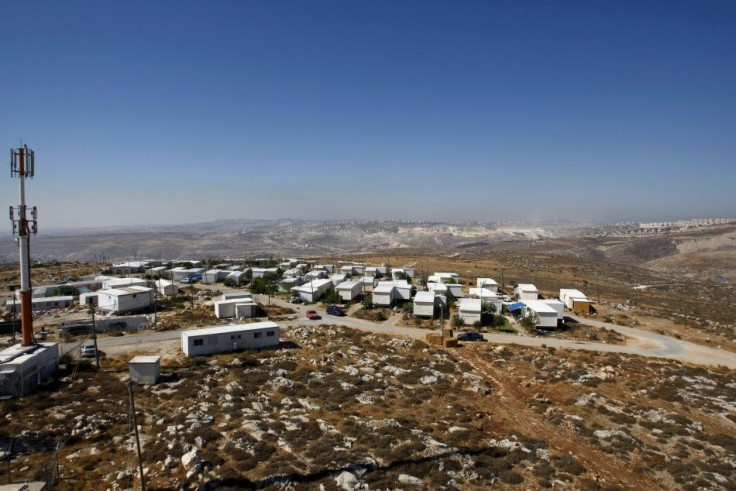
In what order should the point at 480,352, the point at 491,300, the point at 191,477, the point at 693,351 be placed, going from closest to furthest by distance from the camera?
1. the point at 191,477
2. the point at 480,352
3. the point at 693,351
4. the point at 491,300

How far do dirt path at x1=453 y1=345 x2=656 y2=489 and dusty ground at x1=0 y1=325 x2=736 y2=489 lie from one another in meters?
0.09

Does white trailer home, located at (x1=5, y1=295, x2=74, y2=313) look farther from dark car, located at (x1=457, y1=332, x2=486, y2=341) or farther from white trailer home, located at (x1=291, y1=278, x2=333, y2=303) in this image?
dark car, located at (x1=457, y1=332, x2=486, y2=341)

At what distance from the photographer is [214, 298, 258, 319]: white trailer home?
39812mm

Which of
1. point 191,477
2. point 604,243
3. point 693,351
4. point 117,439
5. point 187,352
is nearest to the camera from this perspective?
point 191,477

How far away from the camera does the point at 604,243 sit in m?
170

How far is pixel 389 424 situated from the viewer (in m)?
18.1

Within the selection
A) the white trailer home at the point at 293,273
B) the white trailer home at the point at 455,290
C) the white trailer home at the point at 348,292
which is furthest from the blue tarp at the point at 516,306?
the white trailer home at the point at 293,273

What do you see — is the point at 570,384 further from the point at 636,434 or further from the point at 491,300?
the point at 491,300

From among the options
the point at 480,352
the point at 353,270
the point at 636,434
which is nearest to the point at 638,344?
the point at 480,352

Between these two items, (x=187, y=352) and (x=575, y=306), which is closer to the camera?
(x=187, y=352)

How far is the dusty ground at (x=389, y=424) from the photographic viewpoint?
1448cm

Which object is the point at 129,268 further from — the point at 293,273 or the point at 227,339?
the point at 227,339

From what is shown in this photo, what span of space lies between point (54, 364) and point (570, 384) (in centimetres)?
3084

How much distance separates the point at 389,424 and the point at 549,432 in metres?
7.22
